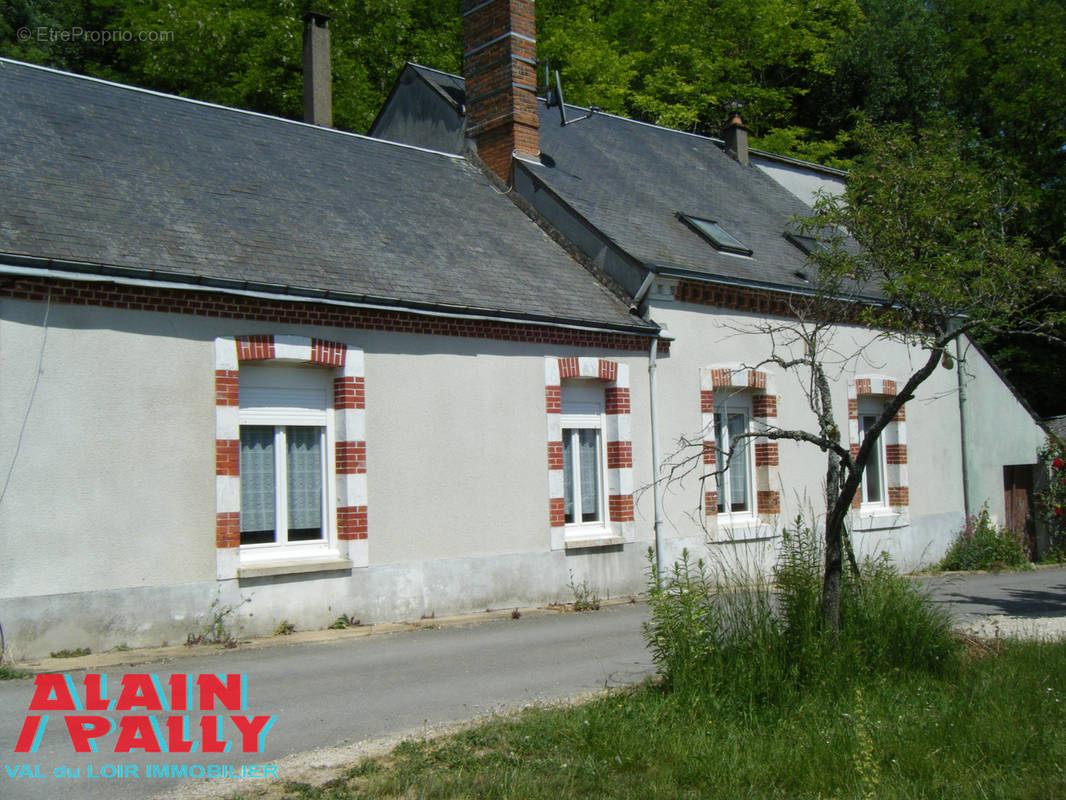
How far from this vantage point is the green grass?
5.02 m

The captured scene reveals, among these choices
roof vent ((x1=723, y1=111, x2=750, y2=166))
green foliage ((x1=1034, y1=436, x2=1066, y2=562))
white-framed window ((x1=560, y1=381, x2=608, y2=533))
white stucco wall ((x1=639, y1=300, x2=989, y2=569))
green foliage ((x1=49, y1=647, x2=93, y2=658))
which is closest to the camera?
green foliage ((x1=49, y1=647, x2=93, y2=658))

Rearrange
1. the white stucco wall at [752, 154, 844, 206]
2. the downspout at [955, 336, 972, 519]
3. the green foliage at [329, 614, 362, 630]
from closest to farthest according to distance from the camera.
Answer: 1. the green foliage at [329, 614, 362, 630]
2. the downspout at [955, 336, 972, 519]
3. the white stucco wall at [752, 154, 844, 206]

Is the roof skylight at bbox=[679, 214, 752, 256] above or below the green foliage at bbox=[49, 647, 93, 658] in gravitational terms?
above

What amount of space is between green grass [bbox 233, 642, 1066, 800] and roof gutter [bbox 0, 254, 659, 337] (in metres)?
5.22

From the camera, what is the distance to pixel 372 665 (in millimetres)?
8234

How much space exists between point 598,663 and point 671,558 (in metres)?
5.42

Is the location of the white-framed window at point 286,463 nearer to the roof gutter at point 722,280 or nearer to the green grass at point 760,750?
the green grass at point 760,750

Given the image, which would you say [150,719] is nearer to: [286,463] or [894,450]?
[286,463]

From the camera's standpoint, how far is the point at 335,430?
417 inches

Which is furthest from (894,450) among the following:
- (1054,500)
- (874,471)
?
(1054,500)

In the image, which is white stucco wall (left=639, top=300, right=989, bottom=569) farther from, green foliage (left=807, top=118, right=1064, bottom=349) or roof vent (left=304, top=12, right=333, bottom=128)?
roof vent (left=304, top=12, right=333, bottom=128)

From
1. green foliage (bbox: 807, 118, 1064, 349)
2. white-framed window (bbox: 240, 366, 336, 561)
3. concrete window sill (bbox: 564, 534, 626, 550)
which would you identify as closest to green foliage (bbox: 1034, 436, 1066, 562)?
concrete window sill (bbox: 564, 534, 626, 550)

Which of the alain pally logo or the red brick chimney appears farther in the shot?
the red brick chimney

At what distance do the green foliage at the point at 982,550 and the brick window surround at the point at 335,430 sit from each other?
463 inches
